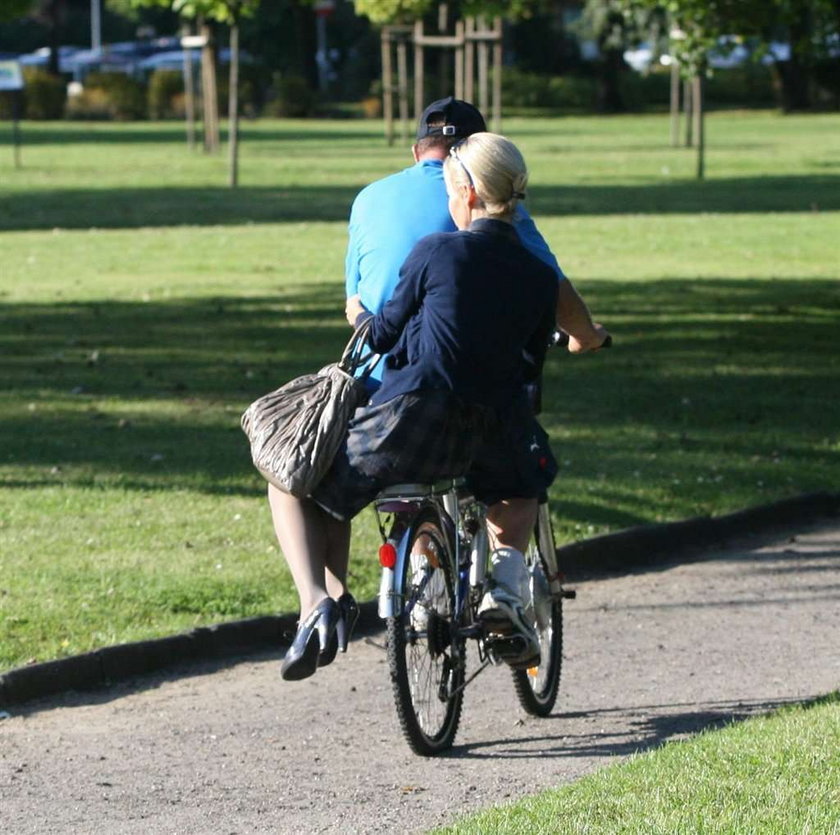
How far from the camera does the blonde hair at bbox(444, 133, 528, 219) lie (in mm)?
5242

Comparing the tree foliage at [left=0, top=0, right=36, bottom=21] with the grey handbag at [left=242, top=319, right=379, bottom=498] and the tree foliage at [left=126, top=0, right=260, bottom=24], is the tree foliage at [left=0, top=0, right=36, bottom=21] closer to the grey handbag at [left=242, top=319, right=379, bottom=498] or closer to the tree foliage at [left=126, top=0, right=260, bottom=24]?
the tree foliage at [left=126, top=0, right=260, bottom=24]

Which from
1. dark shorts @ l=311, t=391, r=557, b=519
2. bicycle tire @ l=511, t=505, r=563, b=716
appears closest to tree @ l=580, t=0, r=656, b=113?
bicycle tire @ l=511, t=505, r=563, b=716

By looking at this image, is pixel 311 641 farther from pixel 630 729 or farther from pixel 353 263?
pixel 630 729

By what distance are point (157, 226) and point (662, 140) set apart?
27929mm

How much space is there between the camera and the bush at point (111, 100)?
69.6 meters

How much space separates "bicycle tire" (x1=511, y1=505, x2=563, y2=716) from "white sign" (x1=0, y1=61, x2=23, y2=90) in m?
38.9

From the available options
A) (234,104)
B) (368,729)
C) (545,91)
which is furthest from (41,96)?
(368,729)

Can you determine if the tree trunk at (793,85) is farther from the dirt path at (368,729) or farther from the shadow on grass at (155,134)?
the dirt path at (368,729)

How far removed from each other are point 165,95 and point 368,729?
218 feet

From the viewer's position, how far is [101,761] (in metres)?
5.70

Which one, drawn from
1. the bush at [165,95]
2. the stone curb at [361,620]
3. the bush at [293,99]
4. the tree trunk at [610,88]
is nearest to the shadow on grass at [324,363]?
the stone curb at [361,620]

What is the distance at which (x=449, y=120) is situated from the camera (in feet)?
18.6

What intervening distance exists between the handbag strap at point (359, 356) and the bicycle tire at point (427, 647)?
0.45m

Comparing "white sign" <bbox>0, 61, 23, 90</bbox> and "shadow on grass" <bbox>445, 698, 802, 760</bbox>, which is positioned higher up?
"white sign" <bbox>0, 61, 23, 90</bbox>
